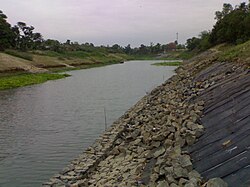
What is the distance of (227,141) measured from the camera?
8336 millimetres

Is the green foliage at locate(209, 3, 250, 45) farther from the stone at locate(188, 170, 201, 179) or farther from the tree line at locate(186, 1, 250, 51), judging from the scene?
the stone at locate(188, 170, 201, 179)

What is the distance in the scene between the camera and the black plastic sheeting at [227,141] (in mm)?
6914

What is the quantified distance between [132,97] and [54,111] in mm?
8479

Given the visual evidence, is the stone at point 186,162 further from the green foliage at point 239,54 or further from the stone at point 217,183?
the green foliage at point 239,54

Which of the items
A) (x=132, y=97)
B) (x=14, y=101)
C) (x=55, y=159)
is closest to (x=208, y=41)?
(x=132, y=97)

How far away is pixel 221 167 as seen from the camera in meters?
7.23

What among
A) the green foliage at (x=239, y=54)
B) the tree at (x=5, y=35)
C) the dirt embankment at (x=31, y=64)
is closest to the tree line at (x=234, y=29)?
the green foliage at (x=239, y=54)

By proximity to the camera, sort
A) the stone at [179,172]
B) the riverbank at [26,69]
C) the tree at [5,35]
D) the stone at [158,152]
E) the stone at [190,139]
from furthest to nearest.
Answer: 1. the tree at [5,35]
2. the riverbank at [26,69]
3. the stone at [158,152]
4. the stone at [190,139]
5. the stone at [179,172]

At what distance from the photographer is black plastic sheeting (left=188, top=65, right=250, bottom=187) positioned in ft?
22.7

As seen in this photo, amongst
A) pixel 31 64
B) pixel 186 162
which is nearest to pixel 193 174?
pixel 186 162

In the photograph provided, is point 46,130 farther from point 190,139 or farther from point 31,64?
point 31,64

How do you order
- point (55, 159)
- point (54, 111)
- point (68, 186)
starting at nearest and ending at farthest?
point (68, 186) → point (55, 159) → point (54, 111)

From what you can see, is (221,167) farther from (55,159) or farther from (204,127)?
(55,159)

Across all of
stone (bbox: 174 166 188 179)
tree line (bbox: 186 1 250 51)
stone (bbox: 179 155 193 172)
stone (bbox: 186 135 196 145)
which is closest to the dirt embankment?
tree line (bbox: 186 1 250 51)
